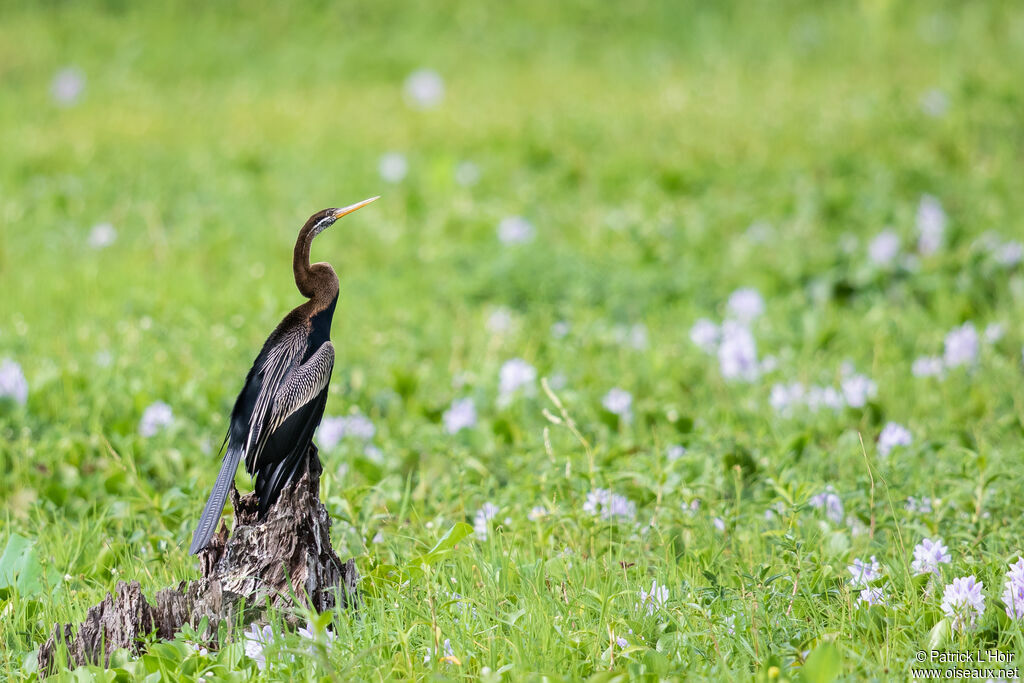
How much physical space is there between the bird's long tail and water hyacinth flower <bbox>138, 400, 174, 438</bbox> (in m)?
1.59

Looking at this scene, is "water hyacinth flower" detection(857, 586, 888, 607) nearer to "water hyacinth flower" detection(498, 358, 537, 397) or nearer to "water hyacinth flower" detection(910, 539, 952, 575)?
"water hyacinth flower" detection(910, 539, 952, 575)

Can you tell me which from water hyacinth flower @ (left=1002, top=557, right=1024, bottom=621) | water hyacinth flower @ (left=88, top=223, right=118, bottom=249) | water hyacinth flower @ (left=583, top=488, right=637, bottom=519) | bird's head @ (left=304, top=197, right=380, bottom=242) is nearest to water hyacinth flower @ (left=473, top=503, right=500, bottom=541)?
water hyacinth flower @ (left=583, top=488, right=637, bottom=519)

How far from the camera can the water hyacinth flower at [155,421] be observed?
3.82 meters

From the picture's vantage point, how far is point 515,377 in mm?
4277

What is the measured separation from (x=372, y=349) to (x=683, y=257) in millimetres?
2093

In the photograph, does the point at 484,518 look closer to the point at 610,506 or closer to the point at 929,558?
the point at 610,506

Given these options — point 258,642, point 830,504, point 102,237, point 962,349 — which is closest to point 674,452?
point 830,504

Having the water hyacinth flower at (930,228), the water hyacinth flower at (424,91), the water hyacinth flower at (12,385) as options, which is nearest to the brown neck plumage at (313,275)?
the water hyacinth flower at (12,385)

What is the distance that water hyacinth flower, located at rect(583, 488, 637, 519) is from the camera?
3027 mm

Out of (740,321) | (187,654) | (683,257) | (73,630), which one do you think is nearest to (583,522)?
(187,654)

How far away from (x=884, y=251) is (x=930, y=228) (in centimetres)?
45

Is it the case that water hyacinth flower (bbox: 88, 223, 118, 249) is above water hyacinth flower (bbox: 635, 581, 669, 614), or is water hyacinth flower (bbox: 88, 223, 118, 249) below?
above

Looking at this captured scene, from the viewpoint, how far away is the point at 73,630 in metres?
2.41

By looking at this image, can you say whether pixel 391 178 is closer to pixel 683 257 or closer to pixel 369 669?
pixel 683 257
